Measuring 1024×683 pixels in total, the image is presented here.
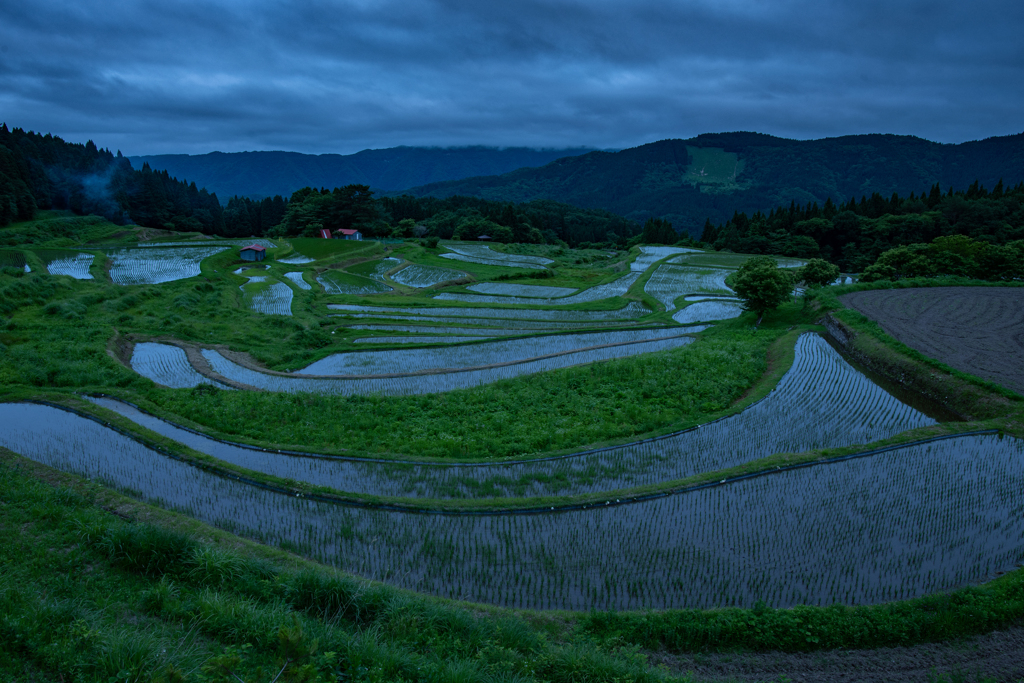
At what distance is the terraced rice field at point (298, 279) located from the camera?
3807 cm

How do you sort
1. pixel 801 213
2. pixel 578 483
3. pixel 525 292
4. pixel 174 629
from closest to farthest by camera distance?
pixel 174 629 → pixel 578 483 → pixel 525 292 → pixel 801 213

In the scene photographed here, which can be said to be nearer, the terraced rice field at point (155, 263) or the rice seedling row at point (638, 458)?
the rice seedling row at point (638, 458)

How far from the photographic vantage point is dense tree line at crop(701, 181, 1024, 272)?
173 ft

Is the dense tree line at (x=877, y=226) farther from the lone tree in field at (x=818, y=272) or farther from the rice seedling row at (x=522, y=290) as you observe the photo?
the rice seedling row at (x=522, y=290)

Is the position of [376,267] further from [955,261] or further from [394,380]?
[955,261]

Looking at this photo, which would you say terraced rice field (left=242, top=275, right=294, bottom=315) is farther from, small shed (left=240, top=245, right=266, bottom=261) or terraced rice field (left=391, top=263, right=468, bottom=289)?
small shed (left=240, top=245, right=266, bottom=261)

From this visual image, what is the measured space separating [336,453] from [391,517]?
11.3 ft

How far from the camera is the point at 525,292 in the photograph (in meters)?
38.6

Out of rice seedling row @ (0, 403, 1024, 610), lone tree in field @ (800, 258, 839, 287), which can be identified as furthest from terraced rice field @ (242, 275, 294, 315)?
lone tree in field @ (800, 258, 839, 287)

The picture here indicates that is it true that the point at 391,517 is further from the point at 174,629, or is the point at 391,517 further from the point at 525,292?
the point at 525,292

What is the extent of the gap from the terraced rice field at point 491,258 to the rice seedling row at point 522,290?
36.5 feet

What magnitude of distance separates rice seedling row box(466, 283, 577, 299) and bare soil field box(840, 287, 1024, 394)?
17.5 meters

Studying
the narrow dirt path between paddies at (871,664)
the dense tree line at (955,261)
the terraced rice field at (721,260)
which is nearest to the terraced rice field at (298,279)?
the terraced rice field at (721,260)

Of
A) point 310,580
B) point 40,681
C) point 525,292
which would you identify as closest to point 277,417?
point 310,580
